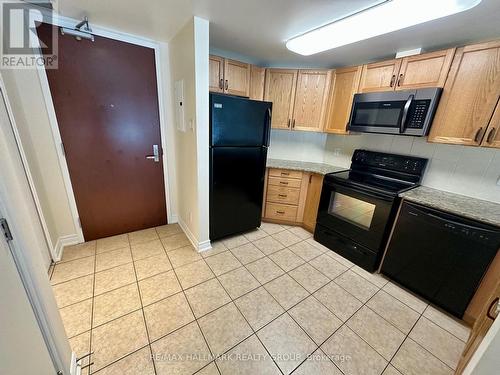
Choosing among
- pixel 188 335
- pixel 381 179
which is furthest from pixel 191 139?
pixel 381 179

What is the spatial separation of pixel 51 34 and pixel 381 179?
11.7 ft

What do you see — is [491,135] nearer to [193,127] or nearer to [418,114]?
[418,114]

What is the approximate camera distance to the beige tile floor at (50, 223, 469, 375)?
4.29 ft

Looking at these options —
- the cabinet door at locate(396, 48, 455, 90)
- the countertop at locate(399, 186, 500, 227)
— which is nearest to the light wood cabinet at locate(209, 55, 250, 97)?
the cabinet door at locate(396, 48, 455, 90)

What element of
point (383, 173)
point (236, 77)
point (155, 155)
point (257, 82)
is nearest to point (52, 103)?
point (155, 155)

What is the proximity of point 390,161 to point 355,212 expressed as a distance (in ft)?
2.44

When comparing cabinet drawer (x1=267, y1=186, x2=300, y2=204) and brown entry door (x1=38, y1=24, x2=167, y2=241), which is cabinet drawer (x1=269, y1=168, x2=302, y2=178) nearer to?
cabinet drawer (x1=267, y1=186, x2=300, y2=204)

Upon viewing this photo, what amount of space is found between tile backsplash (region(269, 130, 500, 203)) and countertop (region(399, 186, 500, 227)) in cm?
10

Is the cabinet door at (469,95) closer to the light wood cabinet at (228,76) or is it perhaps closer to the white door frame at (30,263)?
the light wood cabinet at (228,76)

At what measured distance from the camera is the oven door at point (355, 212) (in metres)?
1.99

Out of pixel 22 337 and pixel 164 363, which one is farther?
pixel 164 363

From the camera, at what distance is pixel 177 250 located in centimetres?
235

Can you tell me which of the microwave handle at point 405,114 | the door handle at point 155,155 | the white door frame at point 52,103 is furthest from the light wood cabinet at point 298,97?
the door handle at point 155,155

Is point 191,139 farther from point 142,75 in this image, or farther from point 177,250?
point 177,250
